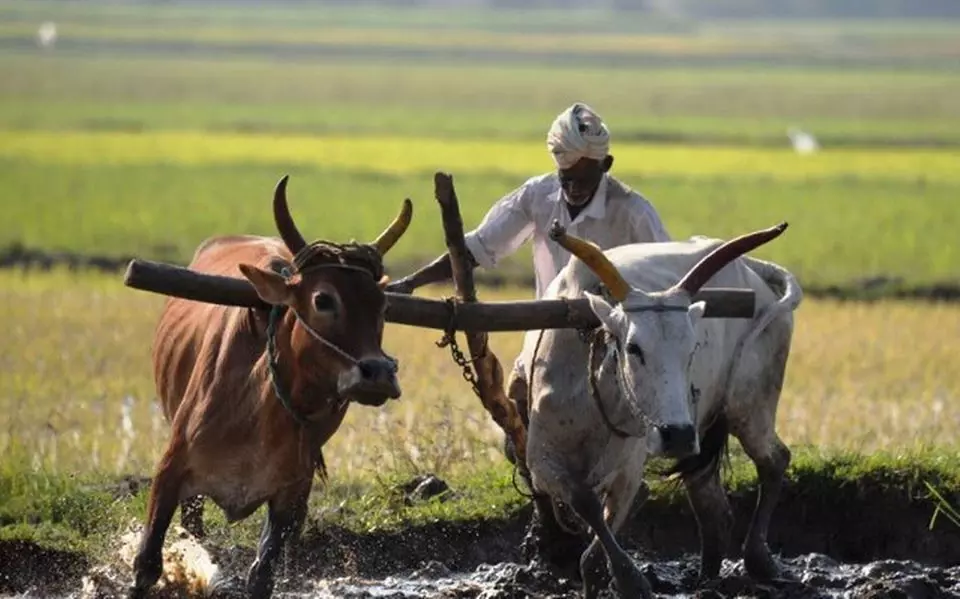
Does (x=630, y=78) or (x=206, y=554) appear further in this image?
(x=630, y=78)

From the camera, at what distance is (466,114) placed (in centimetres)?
5078

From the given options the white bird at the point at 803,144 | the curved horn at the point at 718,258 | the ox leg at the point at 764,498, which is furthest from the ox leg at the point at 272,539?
the white bird at the point at 803,144

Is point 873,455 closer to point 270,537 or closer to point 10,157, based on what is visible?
point 270,537

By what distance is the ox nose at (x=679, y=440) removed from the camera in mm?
6695

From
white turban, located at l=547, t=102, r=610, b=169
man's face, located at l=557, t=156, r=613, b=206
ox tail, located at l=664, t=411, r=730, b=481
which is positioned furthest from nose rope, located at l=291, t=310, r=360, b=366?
ox tail, located at l=664, t=411, r=730, b=481

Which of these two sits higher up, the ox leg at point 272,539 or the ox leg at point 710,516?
the ox leg at point 272,539

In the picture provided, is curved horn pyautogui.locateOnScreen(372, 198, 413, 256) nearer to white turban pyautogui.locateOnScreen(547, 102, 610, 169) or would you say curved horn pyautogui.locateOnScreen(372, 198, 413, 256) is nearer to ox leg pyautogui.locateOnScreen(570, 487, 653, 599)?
white turban pyautogui.locateOnScreen(547, 102, 610, 169)

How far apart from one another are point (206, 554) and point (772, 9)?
159194 mm

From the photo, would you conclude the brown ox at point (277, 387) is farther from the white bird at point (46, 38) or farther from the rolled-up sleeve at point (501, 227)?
the white bird at point (46, 38)

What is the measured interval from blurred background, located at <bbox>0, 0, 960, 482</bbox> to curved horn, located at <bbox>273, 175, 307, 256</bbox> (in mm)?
3000

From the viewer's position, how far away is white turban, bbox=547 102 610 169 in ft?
26.4

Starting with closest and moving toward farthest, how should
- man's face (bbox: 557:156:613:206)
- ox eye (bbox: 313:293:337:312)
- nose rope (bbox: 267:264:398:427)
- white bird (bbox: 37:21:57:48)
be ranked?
ox eye (bbox: 313:293:337:312) → nose rope (bbox: 267:264:398:427) → man's face (bbox: 557:156:613:206) → white bird (bbox: 37:21:57:48)

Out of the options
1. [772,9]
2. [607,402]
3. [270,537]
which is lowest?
[772,9]

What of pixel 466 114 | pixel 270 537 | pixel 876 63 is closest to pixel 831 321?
pixel 270 537
